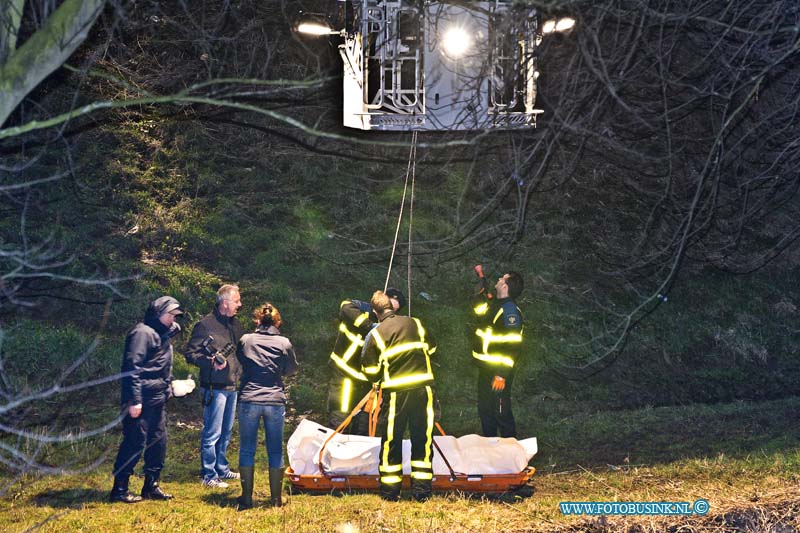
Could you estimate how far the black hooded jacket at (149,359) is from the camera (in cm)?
787

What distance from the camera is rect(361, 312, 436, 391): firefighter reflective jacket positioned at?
8148mm

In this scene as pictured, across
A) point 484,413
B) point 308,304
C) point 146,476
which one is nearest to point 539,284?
point 308,304

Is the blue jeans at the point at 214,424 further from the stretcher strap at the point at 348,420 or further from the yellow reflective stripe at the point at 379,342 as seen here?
the yellow reflective stripe at the point at 379,342

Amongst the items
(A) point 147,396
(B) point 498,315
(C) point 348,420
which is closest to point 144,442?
(A) point 147,396

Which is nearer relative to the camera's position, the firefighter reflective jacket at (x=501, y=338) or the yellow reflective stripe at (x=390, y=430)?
the yellow reflective stripe at (x=390, y=430)

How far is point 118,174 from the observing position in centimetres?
1627

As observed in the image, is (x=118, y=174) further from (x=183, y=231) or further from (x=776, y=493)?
(x=776, y=493)

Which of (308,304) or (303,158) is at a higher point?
(303,158)

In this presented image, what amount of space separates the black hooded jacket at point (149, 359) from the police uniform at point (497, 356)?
3.15 m

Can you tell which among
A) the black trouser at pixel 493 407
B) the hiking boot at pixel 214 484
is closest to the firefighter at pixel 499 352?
the black trouser at pixel 493 407

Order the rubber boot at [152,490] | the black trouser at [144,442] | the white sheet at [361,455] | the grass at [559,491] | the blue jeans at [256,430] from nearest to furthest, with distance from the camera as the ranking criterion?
the grass at [559,491] → the blue jeans at [256,430] → the black trouser at [144,442] → the white sheet at [361,455] → the rubber boot at [152,490]

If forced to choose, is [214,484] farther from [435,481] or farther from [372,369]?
[435,481]

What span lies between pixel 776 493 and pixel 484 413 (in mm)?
2879

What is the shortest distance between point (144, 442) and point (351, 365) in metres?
2.05
